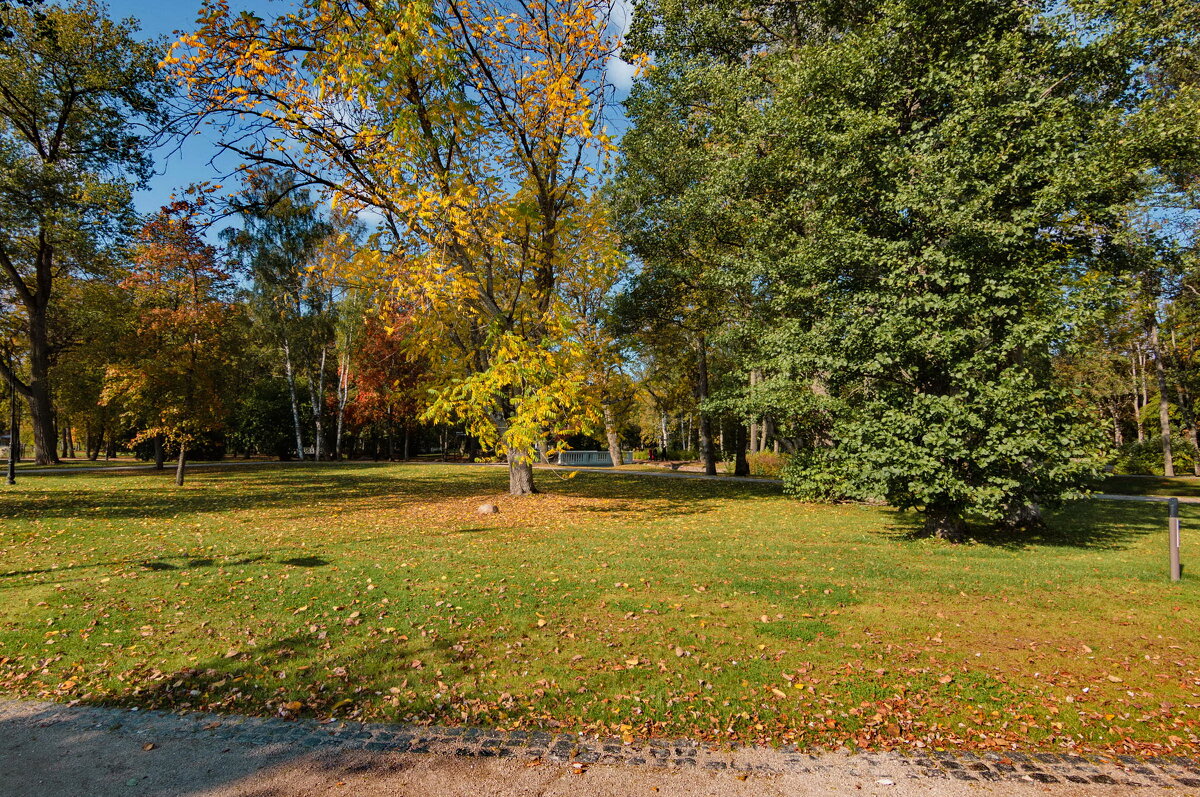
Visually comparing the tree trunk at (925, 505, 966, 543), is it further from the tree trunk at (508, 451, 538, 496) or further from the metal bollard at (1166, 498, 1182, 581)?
the tree trunk at (508, 451, 538, 496)

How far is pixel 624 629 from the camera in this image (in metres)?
5.22

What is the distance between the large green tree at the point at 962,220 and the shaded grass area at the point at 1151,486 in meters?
11.8

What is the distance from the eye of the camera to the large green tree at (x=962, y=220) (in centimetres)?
838

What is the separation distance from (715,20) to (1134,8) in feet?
28.9

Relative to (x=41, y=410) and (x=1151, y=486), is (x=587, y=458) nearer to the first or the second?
(x=41, y=410)

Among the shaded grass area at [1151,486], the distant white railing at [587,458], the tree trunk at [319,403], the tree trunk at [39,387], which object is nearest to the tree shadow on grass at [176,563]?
the tree trunk at [39,387]

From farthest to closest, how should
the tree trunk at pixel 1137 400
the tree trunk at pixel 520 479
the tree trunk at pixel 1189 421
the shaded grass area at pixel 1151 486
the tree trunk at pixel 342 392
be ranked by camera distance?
the tree trunk at pixel 342 392 → the tree trunk at pixel 1137 400 → the tree trunk at pixel 1189 421 → the shaded grass area at pixel 1151 486 → the tree trunk at pixel 520 479

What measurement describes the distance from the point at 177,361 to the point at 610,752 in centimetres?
1927

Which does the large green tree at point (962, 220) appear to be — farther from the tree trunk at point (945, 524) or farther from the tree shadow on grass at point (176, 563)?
the tree shadow on grass at point (176, 563)

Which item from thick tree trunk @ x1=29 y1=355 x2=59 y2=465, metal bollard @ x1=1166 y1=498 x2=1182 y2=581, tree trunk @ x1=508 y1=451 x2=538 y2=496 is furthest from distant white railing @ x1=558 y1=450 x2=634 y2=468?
metal bollard @ x1=1166 y1=498 x2=1182 y2=581

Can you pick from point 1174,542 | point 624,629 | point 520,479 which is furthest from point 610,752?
point 520,479

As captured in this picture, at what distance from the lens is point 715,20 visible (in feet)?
49.6

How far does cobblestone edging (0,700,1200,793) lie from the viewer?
10.4 ft

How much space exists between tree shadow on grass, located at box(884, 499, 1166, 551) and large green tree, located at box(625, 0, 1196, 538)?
2.21ft
